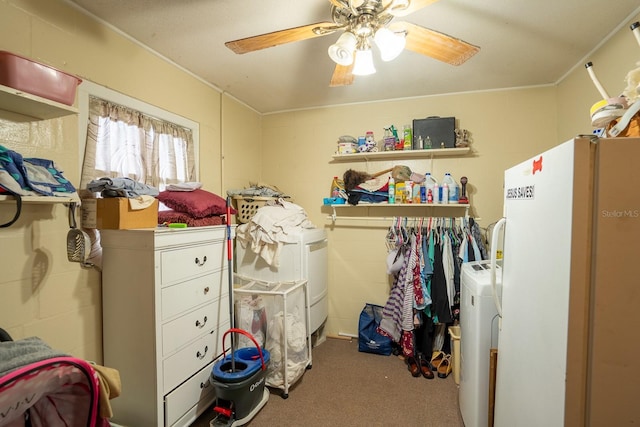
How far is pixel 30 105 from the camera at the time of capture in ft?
3.97

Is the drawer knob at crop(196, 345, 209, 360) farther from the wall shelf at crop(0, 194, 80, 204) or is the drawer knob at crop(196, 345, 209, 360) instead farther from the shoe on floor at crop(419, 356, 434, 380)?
the shoe on floor at crop(419, 356, 434, 380)

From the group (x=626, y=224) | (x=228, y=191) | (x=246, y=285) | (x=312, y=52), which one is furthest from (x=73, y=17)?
(x=626, y=224)

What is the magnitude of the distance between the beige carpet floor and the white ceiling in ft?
7.91

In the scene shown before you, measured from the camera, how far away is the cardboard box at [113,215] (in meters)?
1.45

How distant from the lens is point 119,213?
4.73 ft

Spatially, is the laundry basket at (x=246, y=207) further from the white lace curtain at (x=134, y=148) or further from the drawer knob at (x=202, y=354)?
the drawer knob at (x=202, y=354)

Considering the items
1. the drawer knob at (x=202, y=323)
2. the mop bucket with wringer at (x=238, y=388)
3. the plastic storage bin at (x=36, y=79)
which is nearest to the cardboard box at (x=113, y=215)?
the plastic storage bin at (x=36, y=79)

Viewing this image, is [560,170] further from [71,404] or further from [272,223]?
[272,223]

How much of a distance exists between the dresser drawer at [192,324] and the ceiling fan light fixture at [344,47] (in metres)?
1.62

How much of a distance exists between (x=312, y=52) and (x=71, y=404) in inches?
84.1

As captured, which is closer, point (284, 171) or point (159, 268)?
point (159, 268)

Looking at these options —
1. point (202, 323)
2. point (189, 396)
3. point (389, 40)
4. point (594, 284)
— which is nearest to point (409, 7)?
point (389, 40)

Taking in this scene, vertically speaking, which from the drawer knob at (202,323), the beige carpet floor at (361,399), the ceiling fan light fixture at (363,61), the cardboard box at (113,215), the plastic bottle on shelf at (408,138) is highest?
the ceiling fan light fixture at (363,61)

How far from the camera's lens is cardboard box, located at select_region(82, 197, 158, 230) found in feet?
4.76
